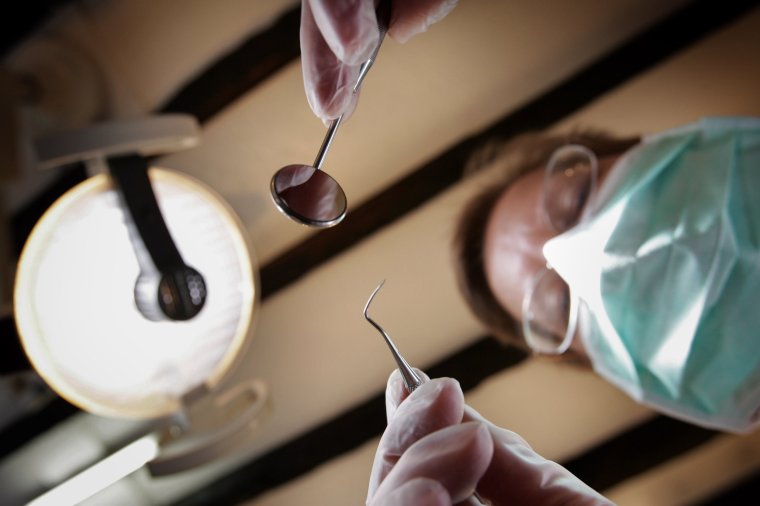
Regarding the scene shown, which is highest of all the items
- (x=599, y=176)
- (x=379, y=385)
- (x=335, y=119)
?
(x=335, y=119)

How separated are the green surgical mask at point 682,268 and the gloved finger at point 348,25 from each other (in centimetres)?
53

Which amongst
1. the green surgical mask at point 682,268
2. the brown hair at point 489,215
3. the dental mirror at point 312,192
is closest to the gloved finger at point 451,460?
the dental mirror at point 312,192

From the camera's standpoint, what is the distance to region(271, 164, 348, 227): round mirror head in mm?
600

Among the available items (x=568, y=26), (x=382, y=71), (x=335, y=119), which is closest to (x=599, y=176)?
(x=568, y=26)

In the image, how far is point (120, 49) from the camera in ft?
3.70

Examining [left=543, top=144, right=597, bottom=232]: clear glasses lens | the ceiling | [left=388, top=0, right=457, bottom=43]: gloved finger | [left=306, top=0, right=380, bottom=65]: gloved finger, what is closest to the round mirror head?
[left=306, top=0, right=380, bottom=65]: gloved finger

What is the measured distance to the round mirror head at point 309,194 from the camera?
23.6 inches

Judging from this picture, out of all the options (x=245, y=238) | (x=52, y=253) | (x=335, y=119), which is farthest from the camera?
(x=245, y=238)

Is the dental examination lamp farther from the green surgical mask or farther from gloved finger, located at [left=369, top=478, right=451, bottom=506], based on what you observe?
the green surgical mask

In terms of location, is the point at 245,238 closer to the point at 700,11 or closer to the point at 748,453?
the point at 700,11

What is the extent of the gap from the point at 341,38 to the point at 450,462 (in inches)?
16.1

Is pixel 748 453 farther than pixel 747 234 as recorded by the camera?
Yes

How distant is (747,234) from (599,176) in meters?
0.29

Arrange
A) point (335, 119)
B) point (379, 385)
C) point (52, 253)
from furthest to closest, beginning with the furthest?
point (379, 385) → point (52, 253) → point (335, 119)
